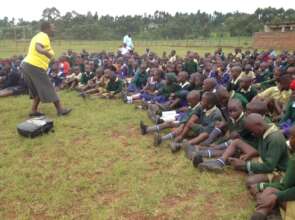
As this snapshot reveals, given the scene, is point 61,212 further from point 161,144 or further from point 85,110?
point 85,110

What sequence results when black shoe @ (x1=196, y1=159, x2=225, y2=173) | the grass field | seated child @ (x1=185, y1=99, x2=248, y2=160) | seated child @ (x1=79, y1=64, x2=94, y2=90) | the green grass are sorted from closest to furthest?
the green grass
black shoe @ (x1=196, y1=159, x2=225, y2=173)
seated child @ (x1=185, y1=99, x2=248, y2=160)
seated child @ (x1=79, y1=64, x2=94, y2=90)
the grass field

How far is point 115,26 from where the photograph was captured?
2302 inches

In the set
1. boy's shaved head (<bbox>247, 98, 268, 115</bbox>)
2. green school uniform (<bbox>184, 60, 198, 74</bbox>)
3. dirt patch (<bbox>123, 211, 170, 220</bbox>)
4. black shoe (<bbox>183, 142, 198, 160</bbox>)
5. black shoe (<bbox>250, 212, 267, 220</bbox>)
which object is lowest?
dirt patch (<bbox>123, 211, 170, 220</bbox>)

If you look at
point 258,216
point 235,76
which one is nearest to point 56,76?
point 235,76

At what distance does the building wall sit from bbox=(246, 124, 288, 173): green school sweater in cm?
2863

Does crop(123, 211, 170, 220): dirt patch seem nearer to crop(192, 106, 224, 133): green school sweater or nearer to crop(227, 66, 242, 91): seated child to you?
crop(192, 106, 224, 133): green school sweater

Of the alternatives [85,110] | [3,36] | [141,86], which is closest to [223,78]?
[141,86]

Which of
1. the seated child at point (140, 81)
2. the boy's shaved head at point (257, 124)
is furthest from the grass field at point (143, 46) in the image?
the boy's shaved head at point (257, 124)

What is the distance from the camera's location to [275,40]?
3206 cm

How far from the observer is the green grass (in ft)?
12.5

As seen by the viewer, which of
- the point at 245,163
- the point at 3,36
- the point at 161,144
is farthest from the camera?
the point at 3,36

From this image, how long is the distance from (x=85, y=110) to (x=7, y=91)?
9.95ft

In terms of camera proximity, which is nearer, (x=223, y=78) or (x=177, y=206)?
(x=177, y=206)

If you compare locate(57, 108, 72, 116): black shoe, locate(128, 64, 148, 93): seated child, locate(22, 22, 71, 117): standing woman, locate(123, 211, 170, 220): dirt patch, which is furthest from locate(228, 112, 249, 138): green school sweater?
locate(128, 64, 148, 93): seated child
